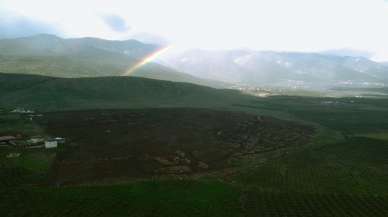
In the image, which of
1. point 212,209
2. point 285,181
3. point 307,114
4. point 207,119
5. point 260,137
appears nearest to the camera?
point 212,209

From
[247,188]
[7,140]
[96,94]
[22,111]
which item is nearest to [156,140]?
[7,140]

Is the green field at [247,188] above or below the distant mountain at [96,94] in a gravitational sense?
below

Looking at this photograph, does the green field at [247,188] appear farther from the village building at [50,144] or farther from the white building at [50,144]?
the white building at [50,144]

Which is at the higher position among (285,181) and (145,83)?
(145,83)

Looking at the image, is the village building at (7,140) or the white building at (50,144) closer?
the white building at (50,144)

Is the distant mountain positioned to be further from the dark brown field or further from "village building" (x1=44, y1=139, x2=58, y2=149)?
"village building" (x1=44, y1=139, x2=58, y2=149)

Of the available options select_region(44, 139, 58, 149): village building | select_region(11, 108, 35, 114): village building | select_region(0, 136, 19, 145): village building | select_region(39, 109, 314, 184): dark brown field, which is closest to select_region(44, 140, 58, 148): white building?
select_region(44, 139, 58, 149): village building

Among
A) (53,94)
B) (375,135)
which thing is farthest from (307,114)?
(53,94)

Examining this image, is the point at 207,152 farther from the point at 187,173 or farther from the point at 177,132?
the point at 177,132

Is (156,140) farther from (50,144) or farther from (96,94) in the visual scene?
(96,94)

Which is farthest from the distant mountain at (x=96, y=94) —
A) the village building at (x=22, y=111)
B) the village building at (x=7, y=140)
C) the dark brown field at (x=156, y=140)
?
the village building at (x=7, y=140)
